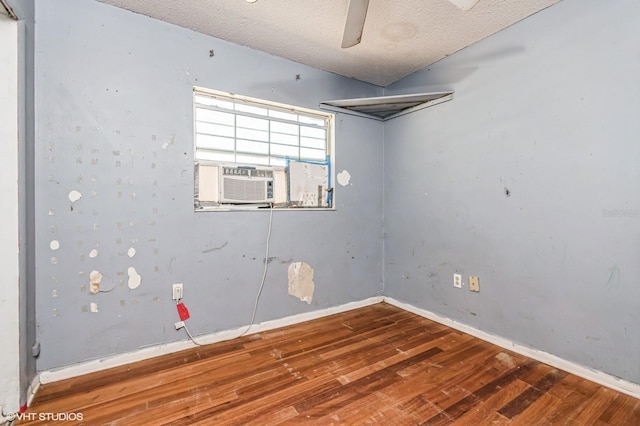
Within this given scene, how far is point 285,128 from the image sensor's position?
2.54m

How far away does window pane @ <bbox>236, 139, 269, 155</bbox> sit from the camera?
232 cm

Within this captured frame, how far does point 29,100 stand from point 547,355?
3.41m

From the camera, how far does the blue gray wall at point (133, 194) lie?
168cm

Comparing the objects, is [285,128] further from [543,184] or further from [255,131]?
[543,184]

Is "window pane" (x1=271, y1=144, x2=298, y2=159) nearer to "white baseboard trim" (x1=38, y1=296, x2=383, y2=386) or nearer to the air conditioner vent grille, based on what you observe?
the air conditioner vent grille

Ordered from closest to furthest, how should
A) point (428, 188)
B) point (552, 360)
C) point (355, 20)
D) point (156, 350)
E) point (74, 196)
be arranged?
point (355, 20) → point (74, 196) → point (552, 360) → point (156, 350) → point (428, 188)

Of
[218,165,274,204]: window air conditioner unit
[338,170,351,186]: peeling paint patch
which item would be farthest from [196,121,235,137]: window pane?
[338,170,351,186]: peeling paint patch

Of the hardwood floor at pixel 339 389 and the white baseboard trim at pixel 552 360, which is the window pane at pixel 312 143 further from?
the white baseboard trim at pixel 552 360

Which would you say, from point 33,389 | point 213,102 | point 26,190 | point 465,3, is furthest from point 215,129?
point 33,389

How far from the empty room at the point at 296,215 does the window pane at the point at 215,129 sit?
0.03 m

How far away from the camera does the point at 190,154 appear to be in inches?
81.6

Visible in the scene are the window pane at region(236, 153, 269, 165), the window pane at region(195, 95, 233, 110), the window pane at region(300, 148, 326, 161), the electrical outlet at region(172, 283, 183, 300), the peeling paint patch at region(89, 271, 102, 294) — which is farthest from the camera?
the window pane at region(300, 148, 326, 161)

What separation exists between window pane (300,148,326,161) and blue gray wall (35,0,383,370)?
1.35 feet

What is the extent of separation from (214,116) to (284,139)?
1.97ft
